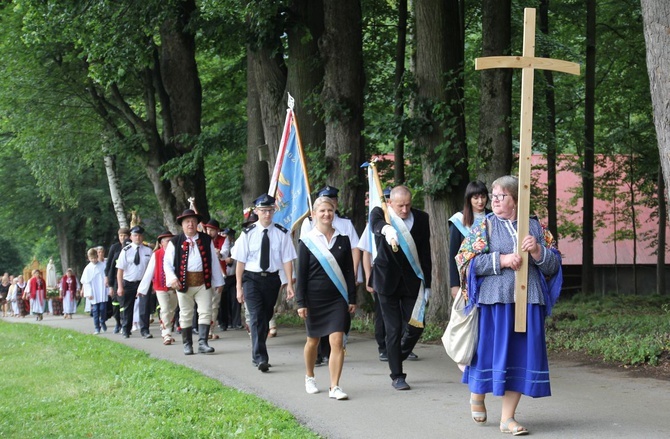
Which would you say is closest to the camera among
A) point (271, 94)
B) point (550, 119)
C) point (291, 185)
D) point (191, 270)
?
point (191, 270)

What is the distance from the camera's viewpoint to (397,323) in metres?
10.0

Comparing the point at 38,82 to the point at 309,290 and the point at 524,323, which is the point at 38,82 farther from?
the point at 524,323

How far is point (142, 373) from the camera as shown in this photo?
11.6 metres

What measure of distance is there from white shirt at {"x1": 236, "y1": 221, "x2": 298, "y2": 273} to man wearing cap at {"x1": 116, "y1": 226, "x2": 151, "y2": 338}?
689 cm

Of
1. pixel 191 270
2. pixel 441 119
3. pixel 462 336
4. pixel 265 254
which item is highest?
pixel 441 119

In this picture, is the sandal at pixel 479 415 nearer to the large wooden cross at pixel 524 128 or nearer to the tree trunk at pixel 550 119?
the large wooden cross at pixel 524 128

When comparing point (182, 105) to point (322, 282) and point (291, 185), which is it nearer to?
point (291, 185)

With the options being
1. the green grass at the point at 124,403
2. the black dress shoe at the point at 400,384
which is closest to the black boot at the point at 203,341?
the green grass at the point at 124,403

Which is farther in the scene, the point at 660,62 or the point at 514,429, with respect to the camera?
the point at 660,62

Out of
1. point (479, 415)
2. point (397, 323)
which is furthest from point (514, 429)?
point (397, 323)

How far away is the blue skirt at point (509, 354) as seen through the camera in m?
7.41

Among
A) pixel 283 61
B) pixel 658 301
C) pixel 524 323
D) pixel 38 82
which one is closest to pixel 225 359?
pixel 524 323

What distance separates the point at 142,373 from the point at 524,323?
5614 mm

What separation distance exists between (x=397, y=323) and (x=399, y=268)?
0.58m
